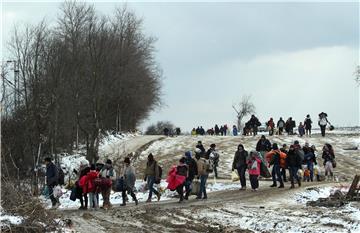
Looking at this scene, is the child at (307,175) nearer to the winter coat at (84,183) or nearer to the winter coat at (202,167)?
the winter coat at (202,167)

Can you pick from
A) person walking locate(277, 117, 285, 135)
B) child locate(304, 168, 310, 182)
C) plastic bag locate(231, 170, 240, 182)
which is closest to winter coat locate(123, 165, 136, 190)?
plastic bag locate(231, 170, 240, 182)

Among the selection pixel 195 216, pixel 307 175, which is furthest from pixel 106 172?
pixel 307 175

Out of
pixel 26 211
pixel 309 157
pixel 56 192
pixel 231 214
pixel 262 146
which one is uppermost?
pixel 262 146

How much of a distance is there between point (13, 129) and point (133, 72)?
2708cm

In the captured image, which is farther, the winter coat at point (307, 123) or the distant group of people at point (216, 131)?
the distant group of people at point (216, 131)

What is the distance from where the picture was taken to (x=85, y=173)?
19.0 meters

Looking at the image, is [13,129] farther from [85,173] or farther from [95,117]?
[85,173]

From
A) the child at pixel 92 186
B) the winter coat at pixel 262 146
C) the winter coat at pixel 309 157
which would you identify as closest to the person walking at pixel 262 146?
the winter coat at pixel 262 146

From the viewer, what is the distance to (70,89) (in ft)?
134

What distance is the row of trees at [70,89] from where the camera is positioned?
34031 mm

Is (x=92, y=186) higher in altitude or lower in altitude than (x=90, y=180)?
lower

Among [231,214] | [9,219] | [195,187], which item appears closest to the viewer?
[9,219]

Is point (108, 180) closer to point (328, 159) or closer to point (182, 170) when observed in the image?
point (182, 170)

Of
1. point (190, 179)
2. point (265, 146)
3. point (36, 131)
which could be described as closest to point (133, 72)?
point (36, 131)
